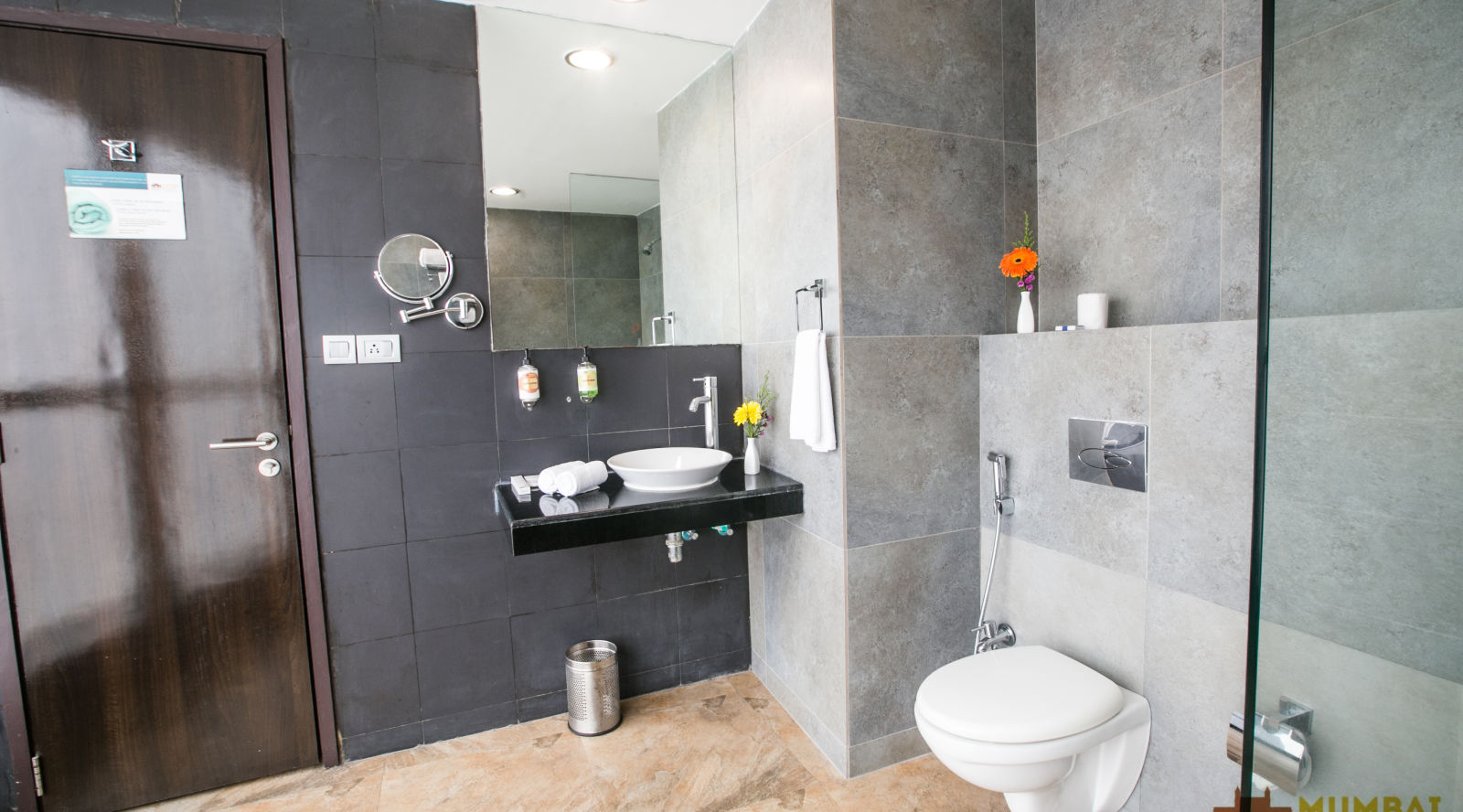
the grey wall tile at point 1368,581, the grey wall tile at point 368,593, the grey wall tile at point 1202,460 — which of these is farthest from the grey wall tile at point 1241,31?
the grey wall tile at point 368,593

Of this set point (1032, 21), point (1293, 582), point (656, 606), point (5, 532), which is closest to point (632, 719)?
point (656, 606)

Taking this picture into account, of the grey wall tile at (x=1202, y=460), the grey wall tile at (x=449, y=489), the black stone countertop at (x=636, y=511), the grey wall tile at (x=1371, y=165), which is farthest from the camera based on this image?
the grey wall tile at (x=449, y=489)

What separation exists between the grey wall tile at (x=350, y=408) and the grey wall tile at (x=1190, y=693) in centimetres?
225

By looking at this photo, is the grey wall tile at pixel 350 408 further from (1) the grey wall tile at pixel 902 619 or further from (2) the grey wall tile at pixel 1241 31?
(2) the grey wall tile at pixel 1241 31

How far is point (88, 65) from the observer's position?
69.8 inches

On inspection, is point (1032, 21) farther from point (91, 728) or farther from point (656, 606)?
point (91, 728)

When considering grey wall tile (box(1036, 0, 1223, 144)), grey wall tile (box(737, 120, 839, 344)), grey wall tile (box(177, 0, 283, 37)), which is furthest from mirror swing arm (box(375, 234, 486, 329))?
grey wall tile (box(1036, 0, 1223, 144))

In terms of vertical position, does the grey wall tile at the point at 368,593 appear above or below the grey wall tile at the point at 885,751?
above

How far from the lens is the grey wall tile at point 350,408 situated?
6.61ft

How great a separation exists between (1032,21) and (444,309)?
2.15 m

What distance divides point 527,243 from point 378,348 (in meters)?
0.59

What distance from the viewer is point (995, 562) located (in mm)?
2041

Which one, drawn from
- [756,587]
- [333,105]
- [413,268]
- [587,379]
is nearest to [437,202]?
[413,268]

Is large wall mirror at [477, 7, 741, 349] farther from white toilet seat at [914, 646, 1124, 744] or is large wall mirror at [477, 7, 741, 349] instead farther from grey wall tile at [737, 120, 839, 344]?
white toilet seat at [914, 646, 1124, 744]
